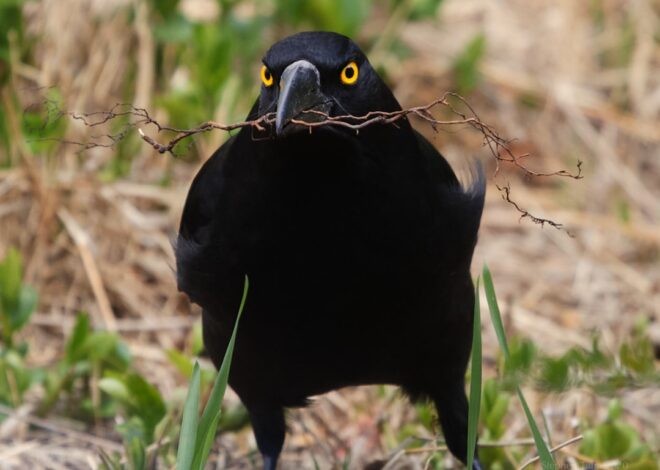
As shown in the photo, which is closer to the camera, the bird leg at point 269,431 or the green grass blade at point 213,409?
the green grass blade at point 213,409

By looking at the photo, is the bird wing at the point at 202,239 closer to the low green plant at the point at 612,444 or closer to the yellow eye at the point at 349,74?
the yellow eye at the point at 349,74

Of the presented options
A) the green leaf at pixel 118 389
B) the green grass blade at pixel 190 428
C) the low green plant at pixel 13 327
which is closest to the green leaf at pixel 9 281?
the low green plant at pixel 13 327

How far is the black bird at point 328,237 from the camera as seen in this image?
273cm

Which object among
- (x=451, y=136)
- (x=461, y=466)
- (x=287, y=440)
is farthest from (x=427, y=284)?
(x=451, y=136)

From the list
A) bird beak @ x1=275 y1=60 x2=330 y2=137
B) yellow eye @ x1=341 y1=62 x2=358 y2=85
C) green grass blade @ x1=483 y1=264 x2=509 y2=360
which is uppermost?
yellow eye @ x1=341 y1=62 x2=358 y2=85

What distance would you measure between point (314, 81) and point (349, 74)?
0.14 m

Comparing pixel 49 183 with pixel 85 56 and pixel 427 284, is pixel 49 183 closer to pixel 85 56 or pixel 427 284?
pixel 85 56

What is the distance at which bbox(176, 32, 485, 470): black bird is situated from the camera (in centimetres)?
273

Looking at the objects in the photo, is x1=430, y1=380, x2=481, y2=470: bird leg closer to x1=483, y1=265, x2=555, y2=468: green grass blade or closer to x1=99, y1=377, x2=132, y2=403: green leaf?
x1=483, y1=265, x2=555, y2=468: green grass blade

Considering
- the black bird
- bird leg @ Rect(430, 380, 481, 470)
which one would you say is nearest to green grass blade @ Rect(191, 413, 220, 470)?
the black bird

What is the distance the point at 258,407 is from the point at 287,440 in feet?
2.63

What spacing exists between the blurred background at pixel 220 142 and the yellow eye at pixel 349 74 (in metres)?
0.48

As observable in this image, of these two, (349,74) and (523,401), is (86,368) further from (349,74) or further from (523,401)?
(523,401)

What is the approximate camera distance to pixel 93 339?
12.9 feet
